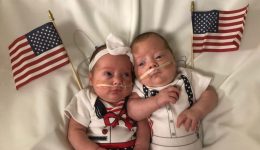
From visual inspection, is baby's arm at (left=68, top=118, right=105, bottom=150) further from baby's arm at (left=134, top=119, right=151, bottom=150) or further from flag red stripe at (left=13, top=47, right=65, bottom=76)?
flag red stripe at (left=13, top=47, right=65, bottom=76)

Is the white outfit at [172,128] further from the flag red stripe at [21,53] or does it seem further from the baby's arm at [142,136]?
the flag red stripe at [21,53]

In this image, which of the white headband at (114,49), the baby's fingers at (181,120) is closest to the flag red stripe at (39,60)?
the white headband at (114,49)

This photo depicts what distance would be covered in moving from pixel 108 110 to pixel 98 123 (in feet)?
0.22

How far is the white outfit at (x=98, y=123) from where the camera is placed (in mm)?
1502

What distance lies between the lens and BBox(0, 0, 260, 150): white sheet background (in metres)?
1.51

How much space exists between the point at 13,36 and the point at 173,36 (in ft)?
2.33

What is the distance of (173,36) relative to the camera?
1.70 m

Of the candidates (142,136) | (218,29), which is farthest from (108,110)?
(218,29)

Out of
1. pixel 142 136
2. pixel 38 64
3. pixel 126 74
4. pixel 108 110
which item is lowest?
pixel 142 136

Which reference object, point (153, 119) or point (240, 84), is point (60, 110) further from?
point (240, 84)

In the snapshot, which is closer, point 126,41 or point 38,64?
point 38,64

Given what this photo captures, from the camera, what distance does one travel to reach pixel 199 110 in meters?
1.53

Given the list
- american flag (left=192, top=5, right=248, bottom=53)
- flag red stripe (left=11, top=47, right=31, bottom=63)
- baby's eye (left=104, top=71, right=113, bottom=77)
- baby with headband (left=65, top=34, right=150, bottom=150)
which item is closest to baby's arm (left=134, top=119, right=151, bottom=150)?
baby with headband (left=65, top=34, right=150, bottom=150)

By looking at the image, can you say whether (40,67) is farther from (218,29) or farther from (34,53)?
(218,29)
